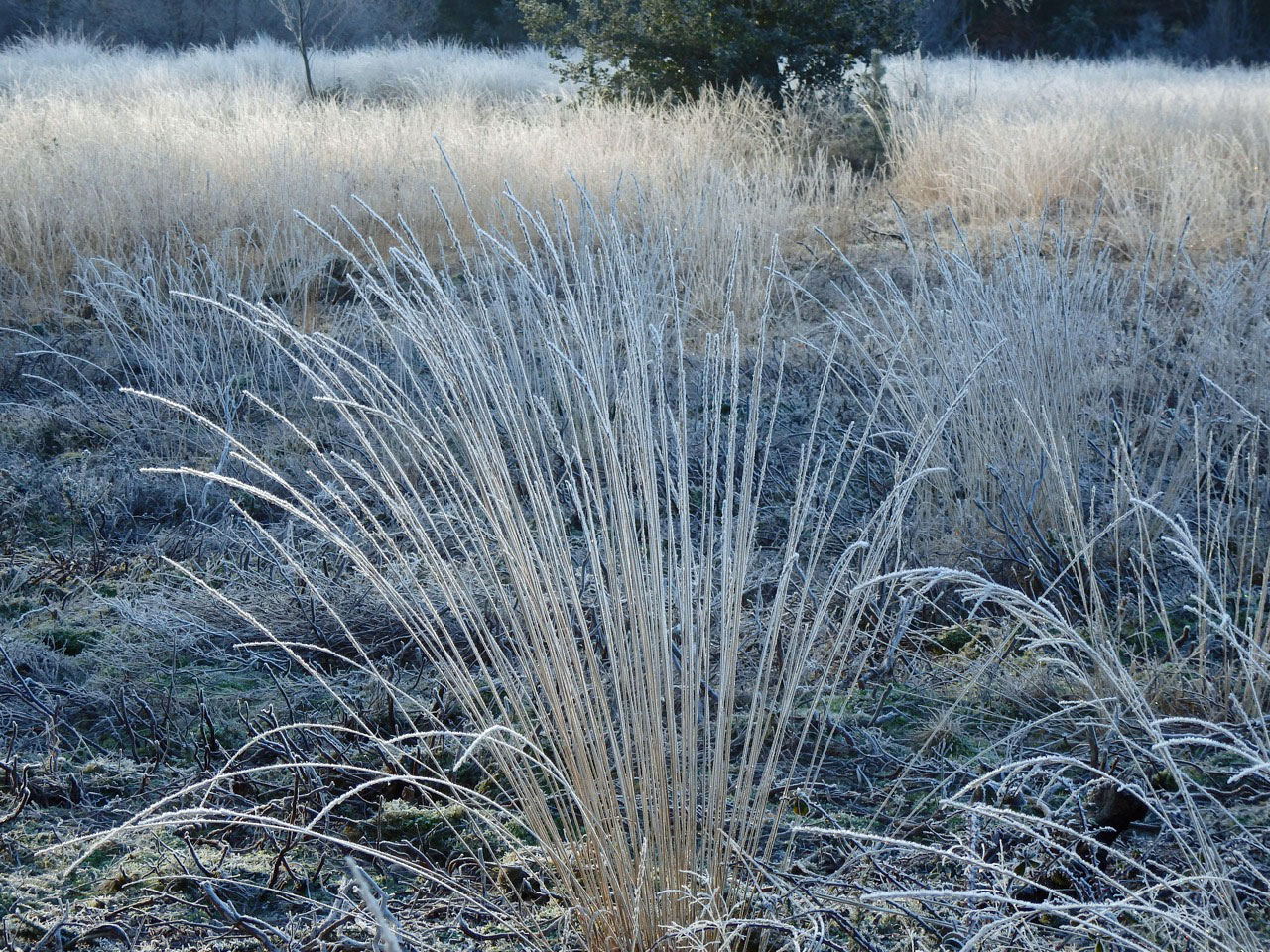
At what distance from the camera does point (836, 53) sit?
916 centimetres

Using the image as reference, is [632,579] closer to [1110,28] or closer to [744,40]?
[744,40]

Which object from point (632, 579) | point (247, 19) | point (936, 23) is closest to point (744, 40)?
point (632, 579)

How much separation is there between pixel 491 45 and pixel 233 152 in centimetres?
1679

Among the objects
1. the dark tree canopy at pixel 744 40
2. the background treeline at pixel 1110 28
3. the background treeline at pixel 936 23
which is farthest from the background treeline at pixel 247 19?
the dark tree canopy at pixel 744 40

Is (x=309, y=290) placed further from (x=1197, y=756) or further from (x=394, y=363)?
(x=1197, y=756)

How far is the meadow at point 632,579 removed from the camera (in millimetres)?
1416

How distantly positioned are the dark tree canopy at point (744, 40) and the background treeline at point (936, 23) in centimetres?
1331

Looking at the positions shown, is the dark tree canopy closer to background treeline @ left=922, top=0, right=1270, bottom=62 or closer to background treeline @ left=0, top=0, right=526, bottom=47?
background treeline @ left=922, top=0, right=1270, bottom=62

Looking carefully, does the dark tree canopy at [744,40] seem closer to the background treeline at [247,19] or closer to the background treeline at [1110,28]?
the background treeline at [1110,28]

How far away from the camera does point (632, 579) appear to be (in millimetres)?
1427

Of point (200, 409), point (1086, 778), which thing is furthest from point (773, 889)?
point (200, 409)

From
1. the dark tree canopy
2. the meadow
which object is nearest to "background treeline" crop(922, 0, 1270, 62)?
the dark tree canopy

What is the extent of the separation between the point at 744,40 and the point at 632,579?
8.36 m

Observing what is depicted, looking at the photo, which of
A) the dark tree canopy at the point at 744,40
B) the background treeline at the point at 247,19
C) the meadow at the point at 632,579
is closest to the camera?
the meadow at the point at 632,579
